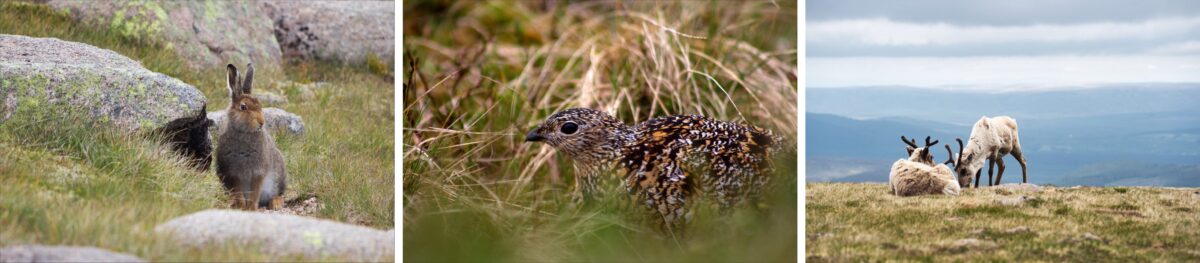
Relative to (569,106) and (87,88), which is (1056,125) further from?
(87,88)

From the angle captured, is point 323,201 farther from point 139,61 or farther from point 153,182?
point 139,61

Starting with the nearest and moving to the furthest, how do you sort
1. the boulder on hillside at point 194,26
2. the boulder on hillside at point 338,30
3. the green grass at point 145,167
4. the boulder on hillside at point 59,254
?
1. the boulder on hillside at point 59,254
2. the green grass at point 145,167
3. the boulder on hillside at point 194,26
4. the boulder on hillside at point 338,30

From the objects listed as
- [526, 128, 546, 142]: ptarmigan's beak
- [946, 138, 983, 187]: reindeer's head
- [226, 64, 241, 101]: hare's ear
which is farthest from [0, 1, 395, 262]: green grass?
[946, 138, 983, 187]: reindeer's head

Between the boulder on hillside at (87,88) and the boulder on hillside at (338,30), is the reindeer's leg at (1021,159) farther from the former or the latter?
the boulder on hillside at (87,88)

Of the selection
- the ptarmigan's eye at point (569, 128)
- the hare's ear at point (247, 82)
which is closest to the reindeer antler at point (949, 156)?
the ptarmigan's eye at point (569, 128)

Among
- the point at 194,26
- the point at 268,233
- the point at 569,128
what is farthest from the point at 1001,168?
the point at 194,26

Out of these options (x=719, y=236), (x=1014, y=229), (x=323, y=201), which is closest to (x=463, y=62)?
(x=323, y=201)
